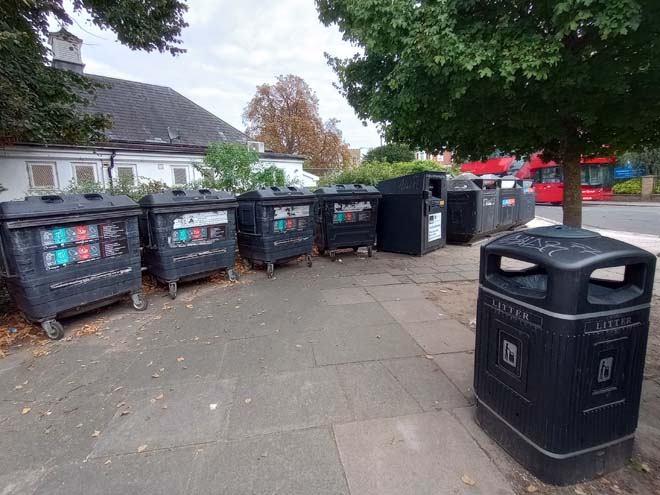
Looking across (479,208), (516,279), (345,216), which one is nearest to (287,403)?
(516,279)

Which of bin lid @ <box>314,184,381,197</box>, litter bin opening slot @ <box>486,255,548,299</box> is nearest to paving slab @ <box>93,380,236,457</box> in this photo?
litter bin opening slot @ <box>486,255,548,299</box>

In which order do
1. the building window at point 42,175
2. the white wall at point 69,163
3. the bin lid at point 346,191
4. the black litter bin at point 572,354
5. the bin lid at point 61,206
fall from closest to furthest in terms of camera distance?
1. the black litter bin at point 572,354
2. the bin lid at point 61,206
3. the bin lid at point 346,191
4. the white wall at point 69,163
5. the building window at point 42,175

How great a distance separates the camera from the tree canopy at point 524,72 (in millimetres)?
2979

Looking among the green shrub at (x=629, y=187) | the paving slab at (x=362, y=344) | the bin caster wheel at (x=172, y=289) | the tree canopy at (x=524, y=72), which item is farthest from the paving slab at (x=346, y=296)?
the green shrub at (x=629, y=187)

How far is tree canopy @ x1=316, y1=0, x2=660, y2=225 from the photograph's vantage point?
9.77ft

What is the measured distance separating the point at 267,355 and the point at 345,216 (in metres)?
4.38

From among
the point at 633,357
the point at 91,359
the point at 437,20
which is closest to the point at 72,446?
the point at 91,359

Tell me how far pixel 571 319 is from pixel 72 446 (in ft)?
9.95

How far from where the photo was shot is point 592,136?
4035mm

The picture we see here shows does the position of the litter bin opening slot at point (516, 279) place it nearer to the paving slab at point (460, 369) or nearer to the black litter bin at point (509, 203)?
the paving slab at point (460, 369)

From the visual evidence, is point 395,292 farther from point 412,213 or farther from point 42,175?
point 42,175

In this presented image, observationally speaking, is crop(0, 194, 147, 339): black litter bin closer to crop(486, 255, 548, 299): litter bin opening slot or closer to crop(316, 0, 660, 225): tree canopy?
crop(316, 0, 660, 225): tree canopy

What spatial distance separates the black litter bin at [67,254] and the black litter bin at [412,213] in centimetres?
515

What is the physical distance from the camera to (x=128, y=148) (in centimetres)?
1255
